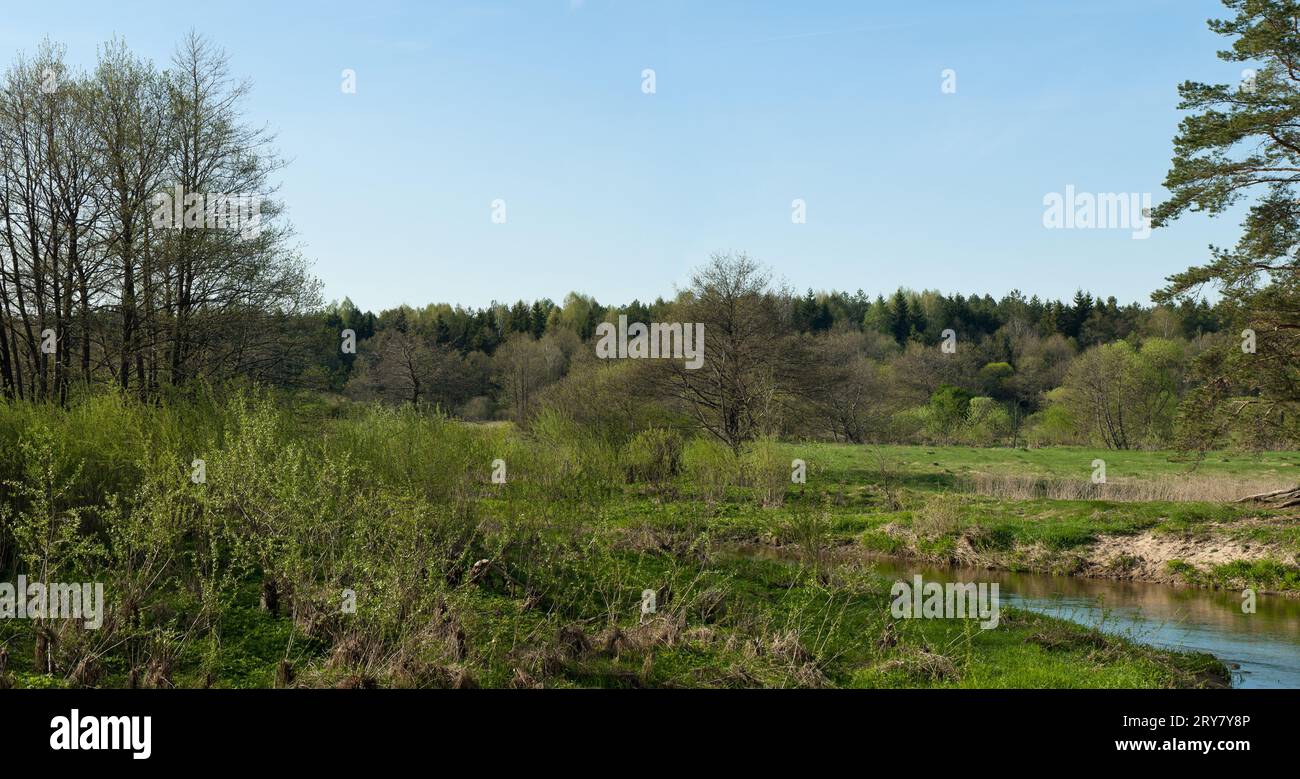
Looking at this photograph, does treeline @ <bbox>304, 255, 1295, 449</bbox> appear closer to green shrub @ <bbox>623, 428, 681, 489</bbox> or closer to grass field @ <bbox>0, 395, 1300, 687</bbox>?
green shrub @ <bbox>623, 428, 681, 489</bbox>

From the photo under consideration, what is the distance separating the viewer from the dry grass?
27984 mm

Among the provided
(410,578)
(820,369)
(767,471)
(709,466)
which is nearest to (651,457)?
(709,466)

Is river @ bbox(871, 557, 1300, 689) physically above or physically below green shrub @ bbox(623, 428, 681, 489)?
below

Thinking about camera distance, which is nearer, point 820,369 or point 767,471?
point 767,471

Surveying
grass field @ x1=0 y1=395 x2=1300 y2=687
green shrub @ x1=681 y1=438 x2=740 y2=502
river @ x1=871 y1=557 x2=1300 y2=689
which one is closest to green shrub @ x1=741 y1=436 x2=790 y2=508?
green shrub @ x1=681 y1=438 x2=740 y2=502

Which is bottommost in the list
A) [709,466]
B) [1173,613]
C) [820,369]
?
[1173,613]

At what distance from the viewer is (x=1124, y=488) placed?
30.1 m

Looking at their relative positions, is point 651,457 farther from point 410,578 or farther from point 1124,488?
point 410,578

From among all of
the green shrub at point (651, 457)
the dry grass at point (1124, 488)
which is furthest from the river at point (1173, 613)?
the dry grass at point (1124, 488)

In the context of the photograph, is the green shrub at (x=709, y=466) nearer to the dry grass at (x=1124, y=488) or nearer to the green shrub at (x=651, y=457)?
the green shrub at (x=651, y=457)

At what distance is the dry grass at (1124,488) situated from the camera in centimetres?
2798
